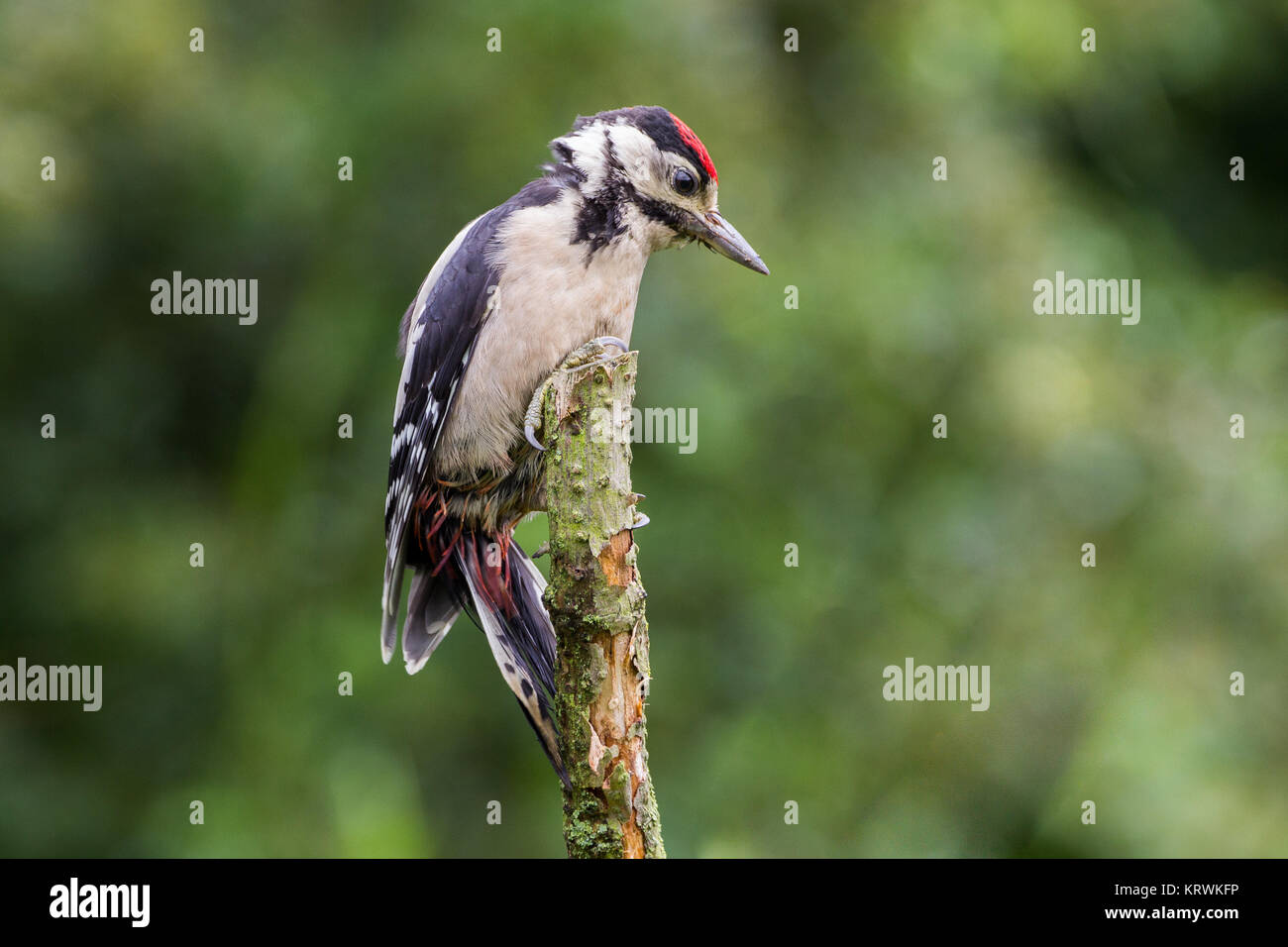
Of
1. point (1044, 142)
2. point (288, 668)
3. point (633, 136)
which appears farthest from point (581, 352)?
point (1044, 142)

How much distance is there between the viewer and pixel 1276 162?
227 inches

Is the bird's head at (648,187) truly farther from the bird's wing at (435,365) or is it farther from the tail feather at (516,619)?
the tail feather at (516,619)

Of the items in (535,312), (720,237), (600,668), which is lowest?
(600,668)

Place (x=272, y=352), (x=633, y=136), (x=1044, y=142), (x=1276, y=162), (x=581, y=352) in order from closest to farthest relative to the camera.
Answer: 1. (x=581, y=352)
2. (x=633, y=136)
3. (x=272, y=352)
4. (x=1044, y=142)
5. (x=1276, y=162)

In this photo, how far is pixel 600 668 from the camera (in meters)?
2.28

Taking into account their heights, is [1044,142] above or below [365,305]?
above

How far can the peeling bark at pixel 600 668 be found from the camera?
7.43ft

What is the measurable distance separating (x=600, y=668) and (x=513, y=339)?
0.90 metres

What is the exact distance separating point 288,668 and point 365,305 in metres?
1.32

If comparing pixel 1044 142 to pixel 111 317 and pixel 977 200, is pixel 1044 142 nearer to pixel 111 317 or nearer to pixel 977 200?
pixel 977 200

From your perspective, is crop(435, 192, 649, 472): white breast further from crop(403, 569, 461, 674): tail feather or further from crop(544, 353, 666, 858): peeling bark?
crop(544, 353, 666, 858): peeling bark

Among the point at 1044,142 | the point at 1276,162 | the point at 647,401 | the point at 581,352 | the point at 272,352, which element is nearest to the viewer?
the point at 581,352

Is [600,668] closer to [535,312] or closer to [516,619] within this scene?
[516,619]

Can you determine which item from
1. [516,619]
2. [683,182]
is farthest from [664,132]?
[516,619]
